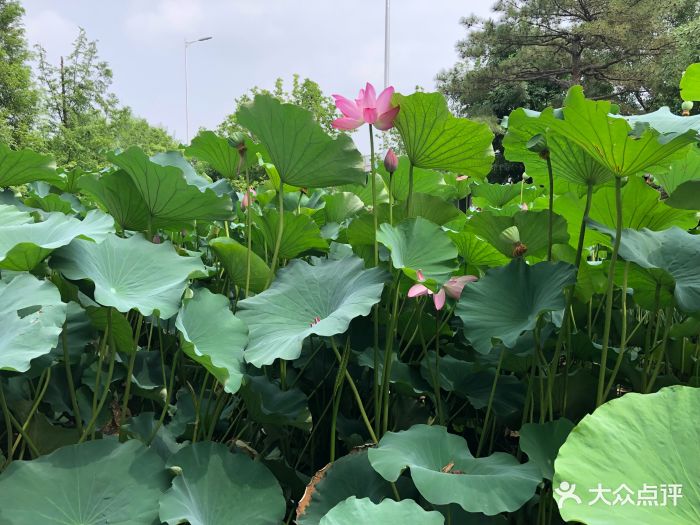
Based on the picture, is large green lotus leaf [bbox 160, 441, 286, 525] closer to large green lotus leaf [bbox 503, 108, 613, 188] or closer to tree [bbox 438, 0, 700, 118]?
large green lotus leaf [bbox 503, 108, 613, 188]

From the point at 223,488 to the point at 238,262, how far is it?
0.37m

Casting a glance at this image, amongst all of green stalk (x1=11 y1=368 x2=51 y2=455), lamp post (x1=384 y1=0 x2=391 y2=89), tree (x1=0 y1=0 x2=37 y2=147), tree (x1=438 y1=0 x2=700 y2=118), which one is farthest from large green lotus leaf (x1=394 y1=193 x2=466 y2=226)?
tree (x1=438 y1=0 x2=700 y2=118)

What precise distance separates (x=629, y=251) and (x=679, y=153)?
142 millimetres

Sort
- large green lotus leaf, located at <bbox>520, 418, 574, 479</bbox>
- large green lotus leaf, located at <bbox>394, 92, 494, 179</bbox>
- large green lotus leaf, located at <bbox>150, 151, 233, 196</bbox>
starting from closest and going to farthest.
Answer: large green lotus leaf, located at <bbox>520, 418, 574, 479</bbox>, large green lotus leaf, located at <bbox>394, 92, 494, 179</bbox>, large green lotus leaf, located at <bbox>150, 151, 233, 196</bbox>

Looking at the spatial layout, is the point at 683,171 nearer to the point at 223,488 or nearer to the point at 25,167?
the point at 223,488

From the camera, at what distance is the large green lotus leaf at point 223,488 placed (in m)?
0.63

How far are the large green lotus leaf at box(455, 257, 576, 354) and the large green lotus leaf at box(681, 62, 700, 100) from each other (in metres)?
0.36

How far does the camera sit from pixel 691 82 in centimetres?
81

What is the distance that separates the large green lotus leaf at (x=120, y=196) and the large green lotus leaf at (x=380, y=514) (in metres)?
0.58

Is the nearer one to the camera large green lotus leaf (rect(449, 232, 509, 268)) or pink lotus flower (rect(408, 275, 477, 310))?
pink lotus flower (rect(408, 275, 477, 310))

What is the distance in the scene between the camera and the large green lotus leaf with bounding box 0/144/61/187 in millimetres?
979

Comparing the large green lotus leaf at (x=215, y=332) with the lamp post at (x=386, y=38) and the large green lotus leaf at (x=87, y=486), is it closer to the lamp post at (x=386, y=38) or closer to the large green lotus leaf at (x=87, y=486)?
the large green lotus leaf at (x=87, y=486)

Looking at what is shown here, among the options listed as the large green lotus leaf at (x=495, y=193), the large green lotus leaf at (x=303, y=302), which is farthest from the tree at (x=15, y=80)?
the large green lotus leaf at (x=303, y=302)

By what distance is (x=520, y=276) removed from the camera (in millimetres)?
788
